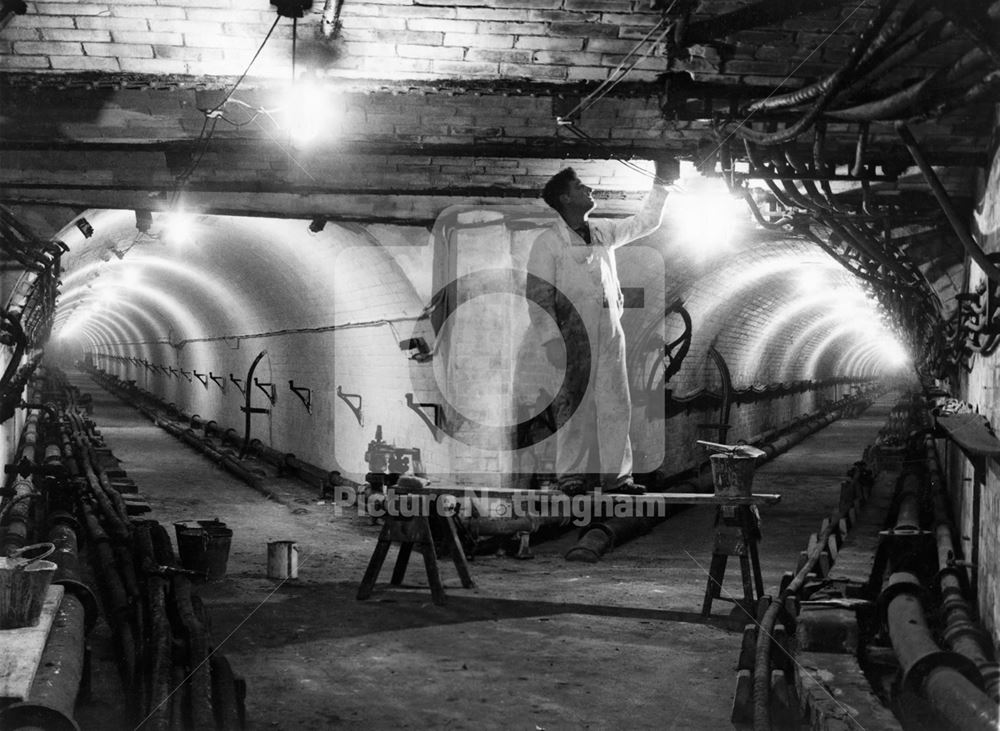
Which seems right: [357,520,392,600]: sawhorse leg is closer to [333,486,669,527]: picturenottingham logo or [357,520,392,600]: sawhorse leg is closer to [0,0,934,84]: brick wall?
[333,486,669,527]: picturenottingham logo

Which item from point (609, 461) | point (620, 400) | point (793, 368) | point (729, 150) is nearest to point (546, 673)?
point (609, 461)

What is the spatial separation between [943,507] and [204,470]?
11.8 m

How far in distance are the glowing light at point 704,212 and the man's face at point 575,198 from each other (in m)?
2.70

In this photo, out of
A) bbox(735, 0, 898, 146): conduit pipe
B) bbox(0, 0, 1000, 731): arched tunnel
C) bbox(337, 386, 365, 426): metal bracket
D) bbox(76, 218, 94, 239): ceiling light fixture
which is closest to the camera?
bbox(735, 0, 898, 146): conduit pipe

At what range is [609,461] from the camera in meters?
5.82

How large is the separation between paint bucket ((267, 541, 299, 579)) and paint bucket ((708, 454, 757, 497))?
12.6 feet

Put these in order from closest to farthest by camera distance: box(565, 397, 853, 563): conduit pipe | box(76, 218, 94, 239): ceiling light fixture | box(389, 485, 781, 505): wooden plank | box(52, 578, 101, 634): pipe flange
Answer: box(52, 578, 101, 634): pipe flange, box(389, 485, 781, 505): wooden plank, box(76, 218, 94, 239): ceiling light fixture, box(565, 397, 853, 563): conduit pipe

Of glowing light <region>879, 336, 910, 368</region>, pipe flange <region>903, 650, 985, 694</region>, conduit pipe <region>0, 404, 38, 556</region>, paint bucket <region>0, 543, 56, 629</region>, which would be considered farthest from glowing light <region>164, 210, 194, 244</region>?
glowing light <region>879, 336, 910, 368</region>

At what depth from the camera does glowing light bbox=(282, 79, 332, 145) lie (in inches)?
246

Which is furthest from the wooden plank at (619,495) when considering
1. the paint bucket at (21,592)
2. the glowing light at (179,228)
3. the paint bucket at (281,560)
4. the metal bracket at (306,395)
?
the metal bracket at (306,395)

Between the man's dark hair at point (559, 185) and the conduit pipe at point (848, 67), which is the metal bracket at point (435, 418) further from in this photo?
the conduit pipe at point (848, 67)

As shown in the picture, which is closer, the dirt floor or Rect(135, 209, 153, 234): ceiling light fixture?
the dirt floor

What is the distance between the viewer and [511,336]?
9.52 metres

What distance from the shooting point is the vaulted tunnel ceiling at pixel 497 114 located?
18.2ft
